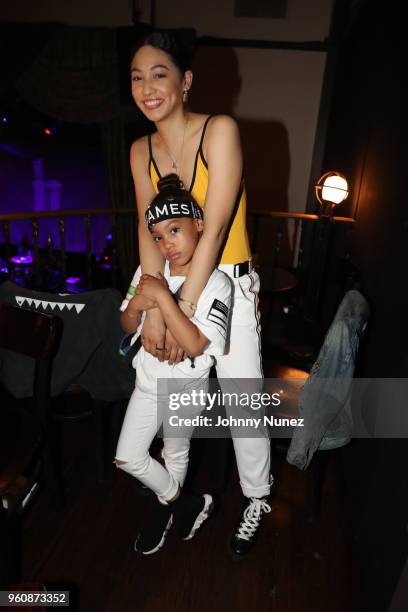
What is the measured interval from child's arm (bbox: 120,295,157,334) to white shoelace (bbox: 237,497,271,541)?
0.90 meters

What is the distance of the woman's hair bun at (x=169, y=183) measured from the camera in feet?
4.71

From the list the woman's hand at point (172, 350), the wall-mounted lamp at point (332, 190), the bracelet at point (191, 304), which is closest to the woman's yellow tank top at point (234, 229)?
the bracelet at point (191, 304)

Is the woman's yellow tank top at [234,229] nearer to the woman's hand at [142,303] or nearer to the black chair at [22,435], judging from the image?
the woman's hand at [142,303]

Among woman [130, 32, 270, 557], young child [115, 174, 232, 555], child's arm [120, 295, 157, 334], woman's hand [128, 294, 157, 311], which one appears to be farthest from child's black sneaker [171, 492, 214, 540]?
woman's hand [128, 294, 157, 311]

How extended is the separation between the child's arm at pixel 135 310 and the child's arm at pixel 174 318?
0.10ft

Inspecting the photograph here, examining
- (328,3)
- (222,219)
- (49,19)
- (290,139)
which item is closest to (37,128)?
(49,19)

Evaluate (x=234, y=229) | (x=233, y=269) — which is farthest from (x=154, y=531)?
(x=234, y=229)

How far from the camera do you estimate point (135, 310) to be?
148 cm

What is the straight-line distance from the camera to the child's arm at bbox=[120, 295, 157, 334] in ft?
4.69

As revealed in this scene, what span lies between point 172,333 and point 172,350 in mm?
72

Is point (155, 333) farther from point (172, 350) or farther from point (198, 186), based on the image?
point (198, 186)

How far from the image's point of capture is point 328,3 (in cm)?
517

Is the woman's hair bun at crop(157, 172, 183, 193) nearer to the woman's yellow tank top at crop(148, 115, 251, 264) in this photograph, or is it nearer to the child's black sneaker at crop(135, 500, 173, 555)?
the woman's yellow tank top at crop(148, 115, 251, 264)

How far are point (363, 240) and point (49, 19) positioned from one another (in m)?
5.14
